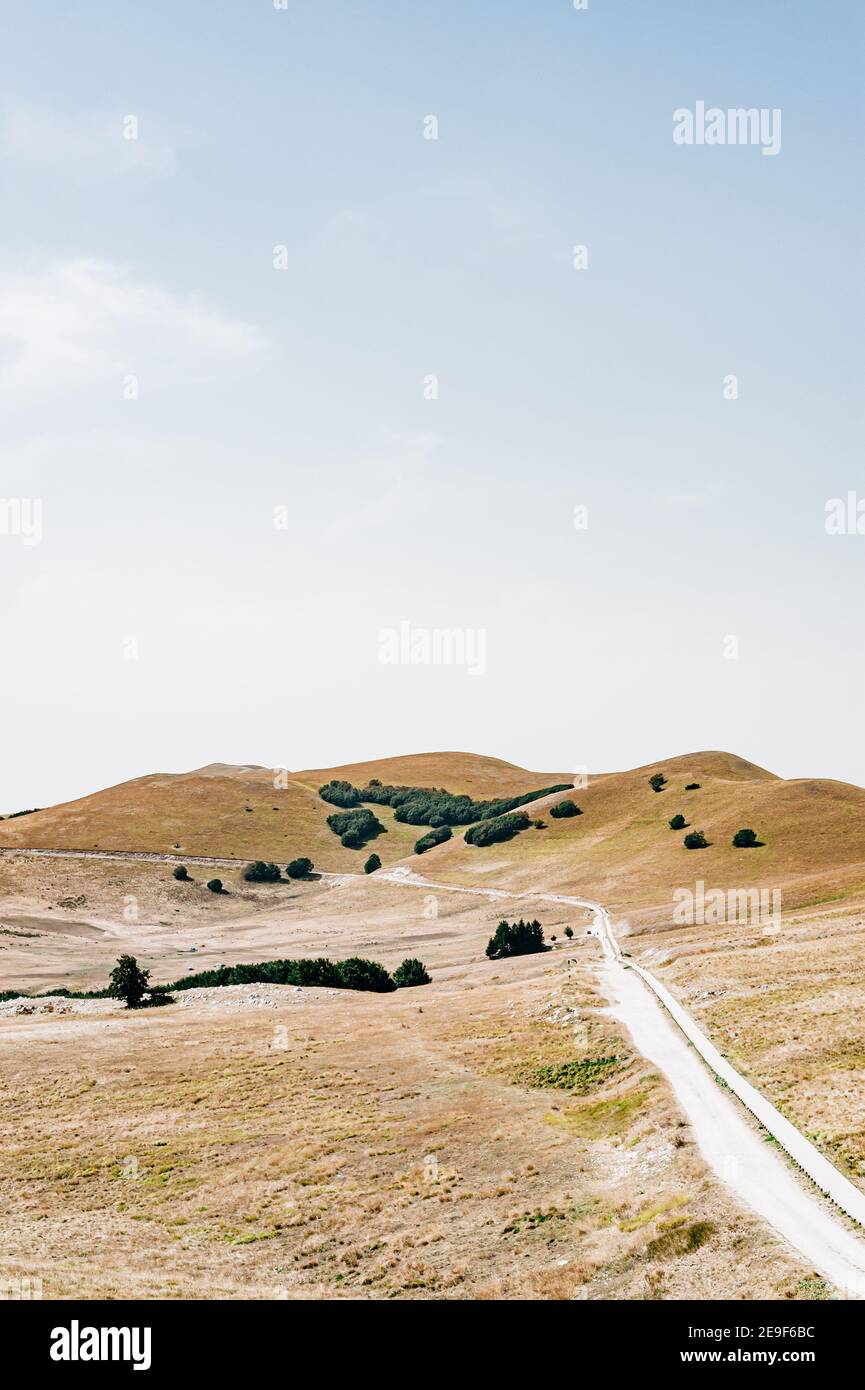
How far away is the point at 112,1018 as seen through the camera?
50.1m

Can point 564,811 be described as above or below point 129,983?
above

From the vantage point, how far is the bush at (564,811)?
13038cm

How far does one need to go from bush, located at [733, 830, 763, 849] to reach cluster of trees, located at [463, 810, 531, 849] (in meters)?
40.3

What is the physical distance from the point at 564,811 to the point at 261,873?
146 ft

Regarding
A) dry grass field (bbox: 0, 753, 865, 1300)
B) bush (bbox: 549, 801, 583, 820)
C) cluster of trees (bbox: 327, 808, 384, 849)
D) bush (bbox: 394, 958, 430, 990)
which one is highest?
bush (bbox: 549, 801, 583, 820)

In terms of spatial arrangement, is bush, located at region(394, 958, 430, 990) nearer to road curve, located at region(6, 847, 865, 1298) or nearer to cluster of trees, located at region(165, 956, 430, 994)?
cluster of trees, located at region(165, 956, 430, 994)

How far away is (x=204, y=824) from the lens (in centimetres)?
14950

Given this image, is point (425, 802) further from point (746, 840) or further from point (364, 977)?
point (364, 977)

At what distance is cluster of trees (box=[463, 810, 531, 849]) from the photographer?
129750mm

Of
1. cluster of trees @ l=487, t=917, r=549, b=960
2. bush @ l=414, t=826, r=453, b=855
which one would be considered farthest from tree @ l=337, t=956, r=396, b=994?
bush @ l=414, t=826, r=453, b=855

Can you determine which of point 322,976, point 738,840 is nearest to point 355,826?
point 738,840

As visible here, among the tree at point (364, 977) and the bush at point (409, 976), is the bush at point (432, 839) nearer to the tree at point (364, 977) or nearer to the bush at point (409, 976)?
the bush at point (409, 976)
